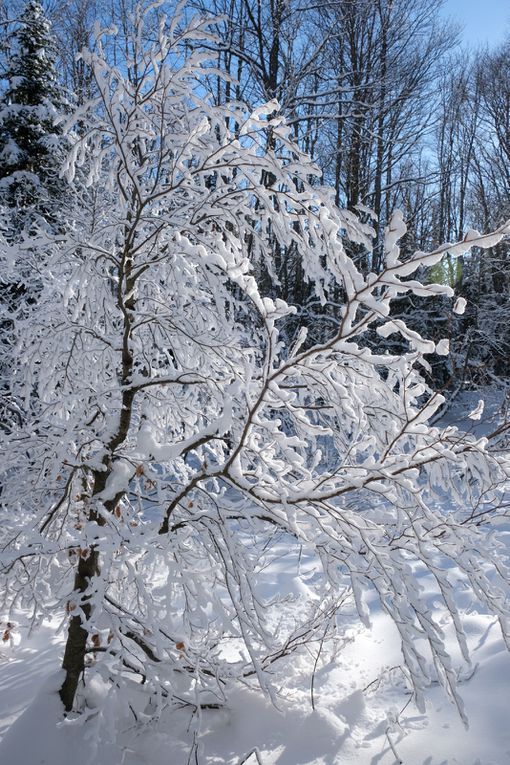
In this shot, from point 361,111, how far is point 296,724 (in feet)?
38.1

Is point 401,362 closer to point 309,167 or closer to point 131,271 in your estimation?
point 309,167

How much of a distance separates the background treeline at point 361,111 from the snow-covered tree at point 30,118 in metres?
0.04

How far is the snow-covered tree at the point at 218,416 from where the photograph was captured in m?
1.50

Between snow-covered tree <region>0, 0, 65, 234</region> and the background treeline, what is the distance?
0.04m

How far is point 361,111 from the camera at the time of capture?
10758mm

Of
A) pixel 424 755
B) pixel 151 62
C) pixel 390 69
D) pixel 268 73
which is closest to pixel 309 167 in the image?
pixel 151 62

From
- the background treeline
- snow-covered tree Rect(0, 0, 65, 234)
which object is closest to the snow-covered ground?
the background treeline

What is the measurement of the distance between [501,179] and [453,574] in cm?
1363

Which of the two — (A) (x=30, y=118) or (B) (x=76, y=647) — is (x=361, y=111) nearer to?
(A) (x=30, y=118)

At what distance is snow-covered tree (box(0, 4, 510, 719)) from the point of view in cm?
150

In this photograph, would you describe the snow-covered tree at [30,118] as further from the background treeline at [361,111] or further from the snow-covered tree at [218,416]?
the snow-covered tree at [218,416]

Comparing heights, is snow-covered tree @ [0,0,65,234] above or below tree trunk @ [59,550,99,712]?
above

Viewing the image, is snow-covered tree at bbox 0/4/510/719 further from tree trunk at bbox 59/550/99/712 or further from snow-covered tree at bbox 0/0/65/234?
→ snow-covered tree at bbox 0/0/65/234

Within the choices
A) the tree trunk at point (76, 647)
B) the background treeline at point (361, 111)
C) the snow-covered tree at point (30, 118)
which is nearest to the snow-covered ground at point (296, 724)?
the tree trunk at point (76, 647)
